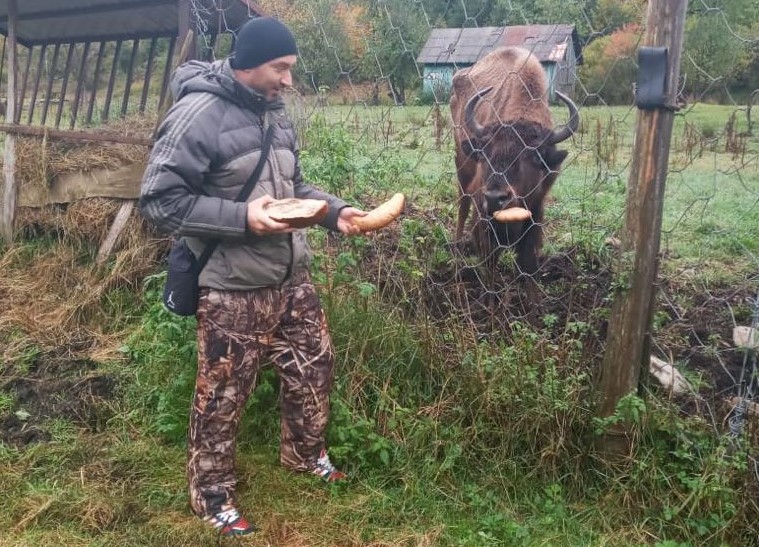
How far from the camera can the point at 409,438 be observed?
352 cm

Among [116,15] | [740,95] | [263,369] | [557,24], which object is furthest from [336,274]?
[116,15]

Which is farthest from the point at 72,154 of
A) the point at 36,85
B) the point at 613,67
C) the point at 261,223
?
the point at 613,67

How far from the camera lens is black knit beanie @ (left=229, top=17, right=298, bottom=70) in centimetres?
285

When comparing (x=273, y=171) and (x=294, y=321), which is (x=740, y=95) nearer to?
(x=273, y=171)

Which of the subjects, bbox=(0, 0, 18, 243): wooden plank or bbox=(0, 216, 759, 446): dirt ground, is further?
bbox=(0, 0, 18, 243): wooden plank

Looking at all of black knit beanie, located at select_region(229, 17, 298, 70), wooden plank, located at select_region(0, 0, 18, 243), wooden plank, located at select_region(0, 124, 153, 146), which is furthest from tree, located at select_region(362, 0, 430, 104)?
wooden plank, located at select_region(0, 0, 18, 243)

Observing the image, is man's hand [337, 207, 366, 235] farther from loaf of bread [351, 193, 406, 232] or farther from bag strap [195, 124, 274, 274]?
bag strap [195, 124, 274, 274]

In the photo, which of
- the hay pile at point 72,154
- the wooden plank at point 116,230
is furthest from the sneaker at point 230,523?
the hay pile at point 72,154

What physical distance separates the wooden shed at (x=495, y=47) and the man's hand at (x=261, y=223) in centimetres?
155

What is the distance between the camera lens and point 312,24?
15.3 feet

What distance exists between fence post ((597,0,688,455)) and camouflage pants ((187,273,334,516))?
1291mm

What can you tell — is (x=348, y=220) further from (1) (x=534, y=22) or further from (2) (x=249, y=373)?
(1) (x=534, y=22)

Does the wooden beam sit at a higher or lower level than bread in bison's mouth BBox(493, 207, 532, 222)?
higher

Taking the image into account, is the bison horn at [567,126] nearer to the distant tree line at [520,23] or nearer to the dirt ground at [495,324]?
the distant tree line at [520,23]
